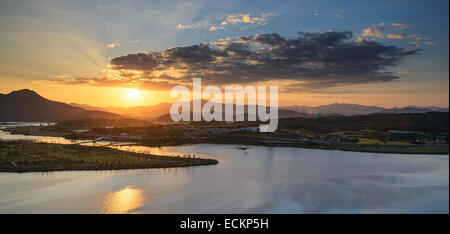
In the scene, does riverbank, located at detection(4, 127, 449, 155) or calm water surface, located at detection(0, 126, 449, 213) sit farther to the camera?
riverbank, located at detection(4, 127, 449, 155)

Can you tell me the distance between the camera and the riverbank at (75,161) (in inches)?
543

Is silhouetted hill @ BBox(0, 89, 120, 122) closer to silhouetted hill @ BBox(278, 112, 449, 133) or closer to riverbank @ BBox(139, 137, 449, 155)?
riverbank @ BBox(139, 137, 449, 155)

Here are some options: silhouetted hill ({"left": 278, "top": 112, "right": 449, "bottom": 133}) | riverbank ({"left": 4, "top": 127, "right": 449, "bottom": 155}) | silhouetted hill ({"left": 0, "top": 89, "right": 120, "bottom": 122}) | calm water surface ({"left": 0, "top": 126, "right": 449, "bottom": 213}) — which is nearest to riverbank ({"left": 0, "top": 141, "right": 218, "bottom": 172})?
calm water surface ({"left": 0, "top": 126, "right": 449, "bottom": 213})

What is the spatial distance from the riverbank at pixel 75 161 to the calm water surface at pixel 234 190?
75 cm

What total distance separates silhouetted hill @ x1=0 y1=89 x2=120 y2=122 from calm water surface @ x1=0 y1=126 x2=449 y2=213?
1880 inches

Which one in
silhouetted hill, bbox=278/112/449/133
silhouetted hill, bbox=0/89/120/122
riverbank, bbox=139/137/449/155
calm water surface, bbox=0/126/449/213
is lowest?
calm water surface, bbox=0/126/449/213

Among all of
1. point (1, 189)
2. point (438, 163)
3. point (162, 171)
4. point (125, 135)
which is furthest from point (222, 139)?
point (1, 189)

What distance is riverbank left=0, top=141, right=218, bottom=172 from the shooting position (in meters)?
13.8

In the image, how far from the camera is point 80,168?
14180 mm

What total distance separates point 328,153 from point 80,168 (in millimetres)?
18128

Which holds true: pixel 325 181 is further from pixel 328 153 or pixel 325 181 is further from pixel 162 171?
pixel 328 153

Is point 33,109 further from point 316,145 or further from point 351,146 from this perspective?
point 351,146

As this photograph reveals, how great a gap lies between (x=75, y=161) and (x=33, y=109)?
190 ft

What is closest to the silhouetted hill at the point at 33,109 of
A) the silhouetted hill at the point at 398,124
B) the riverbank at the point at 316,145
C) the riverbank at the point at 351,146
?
the riverbank at the point at 316,145
